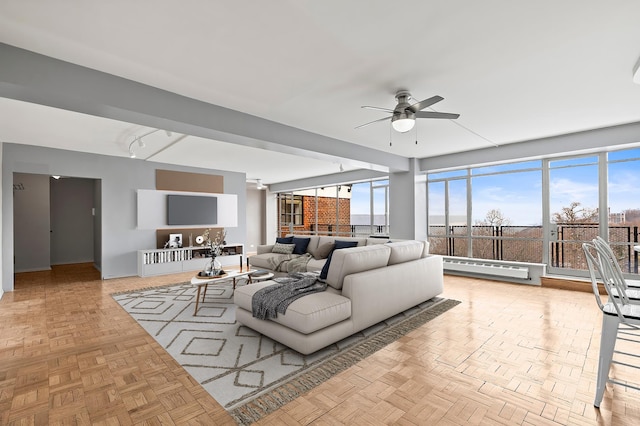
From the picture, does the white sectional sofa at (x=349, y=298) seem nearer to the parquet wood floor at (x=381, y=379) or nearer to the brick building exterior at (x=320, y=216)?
the parquet wood floor at (x=381, y=379)

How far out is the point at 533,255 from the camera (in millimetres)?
5637

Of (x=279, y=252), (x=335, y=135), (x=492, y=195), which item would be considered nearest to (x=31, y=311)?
(x=279, y=252)

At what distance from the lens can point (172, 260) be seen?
6746mm

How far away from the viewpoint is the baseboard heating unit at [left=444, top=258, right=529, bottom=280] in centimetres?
546

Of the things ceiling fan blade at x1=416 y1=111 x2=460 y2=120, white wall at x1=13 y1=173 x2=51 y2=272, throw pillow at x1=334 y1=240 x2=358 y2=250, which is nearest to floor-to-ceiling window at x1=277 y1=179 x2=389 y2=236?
throw pillow at x1=334 y1=240 x2=358 y2=250

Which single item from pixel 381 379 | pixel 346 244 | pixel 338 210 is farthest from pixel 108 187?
pixel 381 379

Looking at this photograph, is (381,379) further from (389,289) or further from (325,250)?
(325,250)

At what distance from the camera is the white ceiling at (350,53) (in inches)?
74.5

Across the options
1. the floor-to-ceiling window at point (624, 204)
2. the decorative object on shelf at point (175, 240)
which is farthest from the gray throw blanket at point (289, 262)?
the floor-to-ceiling window at point (624, 204)

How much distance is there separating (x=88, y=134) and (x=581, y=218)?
318 inches

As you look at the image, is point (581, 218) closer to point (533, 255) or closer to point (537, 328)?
point (533, 255)

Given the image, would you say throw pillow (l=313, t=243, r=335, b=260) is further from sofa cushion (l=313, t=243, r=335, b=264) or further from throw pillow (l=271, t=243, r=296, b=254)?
throw pillow (l=271, t=243, r=296, b=254)

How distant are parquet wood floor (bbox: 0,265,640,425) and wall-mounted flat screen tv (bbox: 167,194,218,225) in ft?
11.6

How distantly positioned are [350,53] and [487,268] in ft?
16.7
